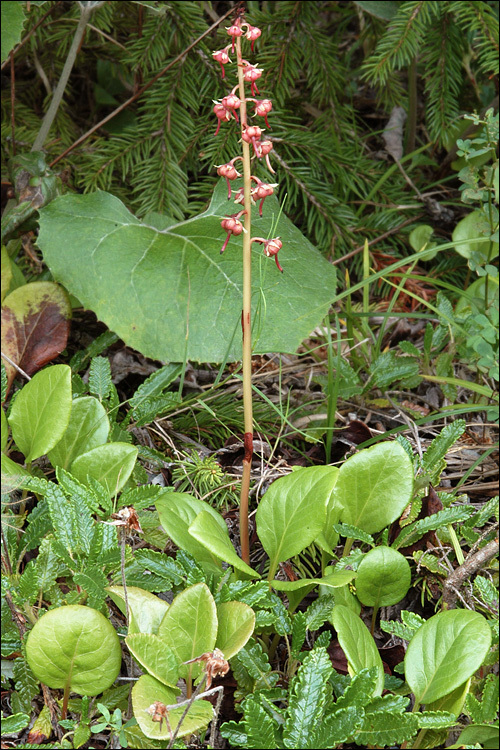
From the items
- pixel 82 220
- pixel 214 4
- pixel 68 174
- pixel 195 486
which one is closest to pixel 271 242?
pixel 195 486

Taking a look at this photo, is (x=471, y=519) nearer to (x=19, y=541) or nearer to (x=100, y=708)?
(x=100, y=708)

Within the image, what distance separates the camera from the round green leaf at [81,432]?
5.31 feet

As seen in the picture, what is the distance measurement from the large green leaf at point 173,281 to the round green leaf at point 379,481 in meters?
0.47

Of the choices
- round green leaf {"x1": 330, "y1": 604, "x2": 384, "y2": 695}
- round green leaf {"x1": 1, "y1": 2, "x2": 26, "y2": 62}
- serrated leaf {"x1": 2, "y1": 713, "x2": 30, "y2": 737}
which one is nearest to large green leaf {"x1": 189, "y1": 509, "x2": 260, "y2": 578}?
round green leaf {"x1": 330, "y1": 604, "x2": 384, "y2": 695}

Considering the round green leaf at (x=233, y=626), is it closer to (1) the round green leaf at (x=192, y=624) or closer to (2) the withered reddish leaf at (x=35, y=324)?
(1) the round green leaf at (x=192, y=624)

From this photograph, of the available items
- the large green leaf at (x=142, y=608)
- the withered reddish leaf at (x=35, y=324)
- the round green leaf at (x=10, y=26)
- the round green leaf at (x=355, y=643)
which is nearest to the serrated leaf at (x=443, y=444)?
the round green leaf at (x=355, y=643)

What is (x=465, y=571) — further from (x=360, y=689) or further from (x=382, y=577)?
(x=360, y=689)

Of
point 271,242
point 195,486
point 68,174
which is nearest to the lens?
point 271,242

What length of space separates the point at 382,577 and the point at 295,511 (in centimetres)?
22

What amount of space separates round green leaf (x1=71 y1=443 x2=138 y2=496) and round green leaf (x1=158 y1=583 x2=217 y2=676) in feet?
1.08

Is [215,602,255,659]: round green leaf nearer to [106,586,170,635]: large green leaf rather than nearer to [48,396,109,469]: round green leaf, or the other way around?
[106,586,170,635]: large green leaf

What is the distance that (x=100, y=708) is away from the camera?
1.23m

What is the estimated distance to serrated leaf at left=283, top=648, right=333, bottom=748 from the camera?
3.86 ft

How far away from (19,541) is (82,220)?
0.94m
